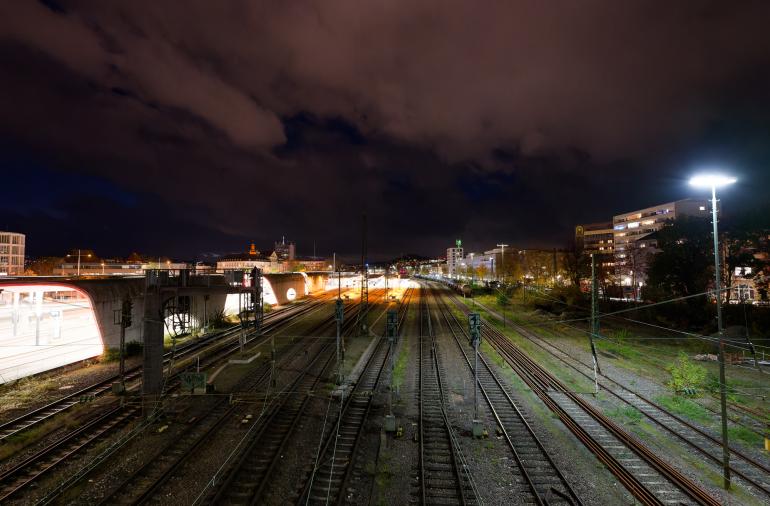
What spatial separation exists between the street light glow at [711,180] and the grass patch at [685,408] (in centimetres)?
944

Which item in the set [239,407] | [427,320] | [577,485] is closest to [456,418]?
[577,485]

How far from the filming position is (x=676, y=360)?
23.1m

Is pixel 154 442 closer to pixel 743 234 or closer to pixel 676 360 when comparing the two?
pixel 676 360

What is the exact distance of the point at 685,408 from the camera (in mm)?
15219

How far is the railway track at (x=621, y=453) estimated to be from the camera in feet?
31.4

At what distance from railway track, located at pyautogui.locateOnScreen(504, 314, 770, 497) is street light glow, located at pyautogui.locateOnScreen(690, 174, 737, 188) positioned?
8.14 m

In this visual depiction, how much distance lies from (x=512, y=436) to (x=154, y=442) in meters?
11.9

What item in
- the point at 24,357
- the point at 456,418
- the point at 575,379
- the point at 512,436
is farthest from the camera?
the point at 575,379

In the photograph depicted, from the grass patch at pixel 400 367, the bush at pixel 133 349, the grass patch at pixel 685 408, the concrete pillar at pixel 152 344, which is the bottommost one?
the grass patch at pixel 685 408

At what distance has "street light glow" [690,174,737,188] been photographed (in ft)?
33.1

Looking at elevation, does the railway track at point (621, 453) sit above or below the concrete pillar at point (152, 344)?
below

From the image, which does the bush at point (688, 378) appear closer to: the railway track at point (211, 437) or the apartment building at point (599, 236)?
the railway track at point (211, 437)

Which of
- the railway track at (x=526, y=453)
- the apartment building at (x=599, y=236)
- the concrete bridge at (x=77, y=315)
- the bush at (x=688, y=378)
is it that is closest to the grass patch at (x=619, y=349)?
the bush at (x=688, y=378)

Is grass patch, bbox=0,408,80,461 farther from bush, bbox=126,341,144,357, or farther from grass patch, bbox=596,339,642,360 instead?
grass patch, bbox=596,339,642,360
